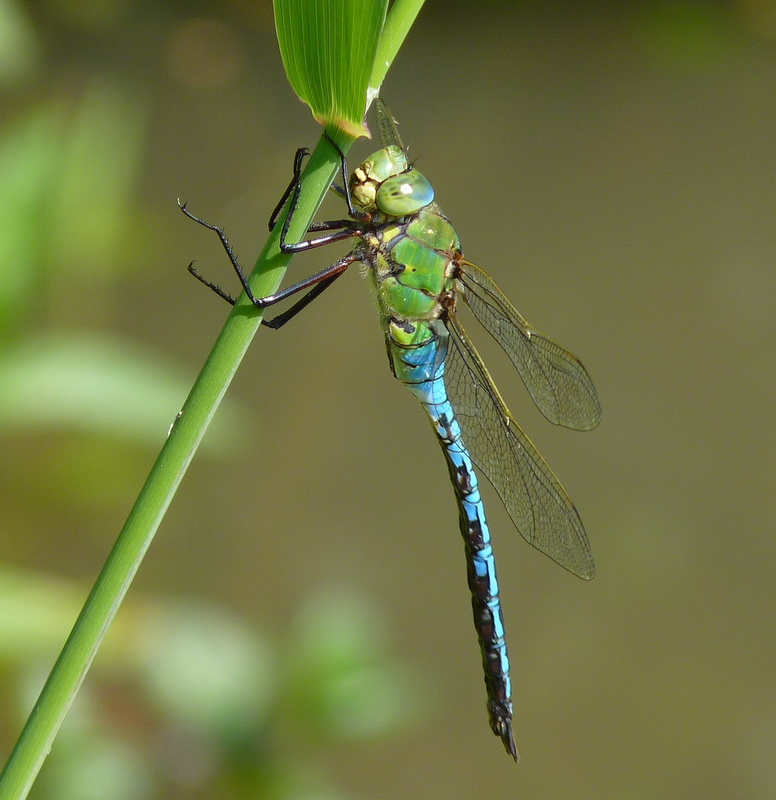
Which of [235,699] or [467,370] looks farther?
[235,699]

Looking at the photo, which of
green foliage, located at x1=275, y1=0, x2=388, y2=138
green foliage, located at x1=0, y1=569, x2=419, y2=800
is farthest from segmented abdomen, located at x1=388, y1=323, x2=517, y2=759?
green foliage, located at x1=275, y1=0, x2=388, y2=138

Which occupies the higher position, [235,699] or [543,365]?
[543,365]

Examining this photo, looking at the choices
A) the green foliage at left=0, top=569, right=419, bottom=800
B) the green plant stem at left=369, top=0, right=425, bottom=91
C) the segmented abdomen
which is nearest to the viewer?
the green plant stem at left=369, top=0, right=425, bottom=91

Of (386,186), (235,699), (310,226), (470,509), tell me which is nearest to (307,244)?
(310,226)

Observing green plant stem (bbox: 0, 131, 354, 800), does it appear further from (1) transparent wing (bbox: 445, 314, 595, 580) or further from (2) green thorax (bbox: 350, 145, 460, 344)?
(1) transparent wing (bbox: 445, 314, 595, 580)

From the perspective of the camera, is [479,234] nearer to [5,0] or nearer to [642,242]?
[642,242]

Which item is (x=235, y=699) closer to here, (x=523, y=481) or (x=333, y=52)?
(x=523, y=481)
